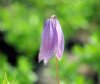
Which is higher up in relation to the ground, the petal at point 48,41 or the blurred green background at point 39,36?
the petal at point 48,41

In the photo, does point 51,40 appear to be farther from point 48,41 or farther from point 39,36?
point 39,36

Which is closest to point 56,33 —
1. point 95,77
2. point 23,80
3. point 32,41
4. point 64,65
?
point 23,80

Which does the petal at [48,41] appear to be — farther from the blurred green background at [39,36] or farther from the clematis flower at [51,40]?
the blurred green background at [39,36]

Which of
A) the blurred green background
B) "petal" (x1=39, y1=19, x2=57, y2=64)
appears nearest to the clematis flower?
"petal" (x1=39, y1=19, x2=57, y2=64)

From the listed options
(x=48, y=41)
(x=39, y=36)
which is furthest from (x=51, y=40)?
(x=39, y=36)

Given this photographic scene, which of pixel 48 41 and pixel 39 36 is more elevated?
pixel 48 41

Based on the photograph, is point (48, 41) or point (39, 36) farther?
point (39, 36)

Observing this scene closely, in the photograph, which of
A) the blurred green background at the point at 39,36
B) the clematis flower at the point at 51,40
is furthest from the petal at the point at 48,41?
the blurred green background at the point at 39,36
